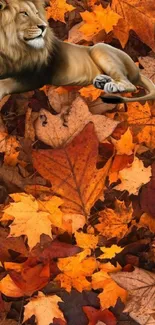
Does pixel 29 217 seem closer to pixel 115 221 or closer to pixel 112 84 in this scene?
pixel 115 221

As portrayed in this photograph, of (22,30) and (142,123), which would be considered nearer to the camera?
(22,30)

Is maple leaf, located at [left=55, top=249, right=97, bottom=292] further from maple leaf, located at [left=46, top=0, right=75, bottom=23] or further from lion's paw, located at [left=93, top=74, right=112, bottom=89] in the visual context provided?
maple leaf, located at [left=46, top=0, right=75, bottom=23]

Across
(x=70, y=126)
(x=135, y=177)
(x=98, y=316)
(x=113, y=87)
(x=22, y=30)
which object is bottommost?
(x=98, y=316)

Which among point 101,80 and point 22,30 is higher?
point 22,30

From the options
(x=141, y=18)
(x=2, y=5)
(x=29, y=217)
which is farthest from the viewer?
(x=141, y=18)

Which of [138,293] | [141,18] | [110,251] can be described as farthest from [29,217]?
[141,18]

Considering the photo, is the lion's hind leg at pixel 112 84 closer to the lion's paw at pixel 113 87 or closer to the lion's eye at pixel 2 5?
the lion's paw at pixel 113 87
